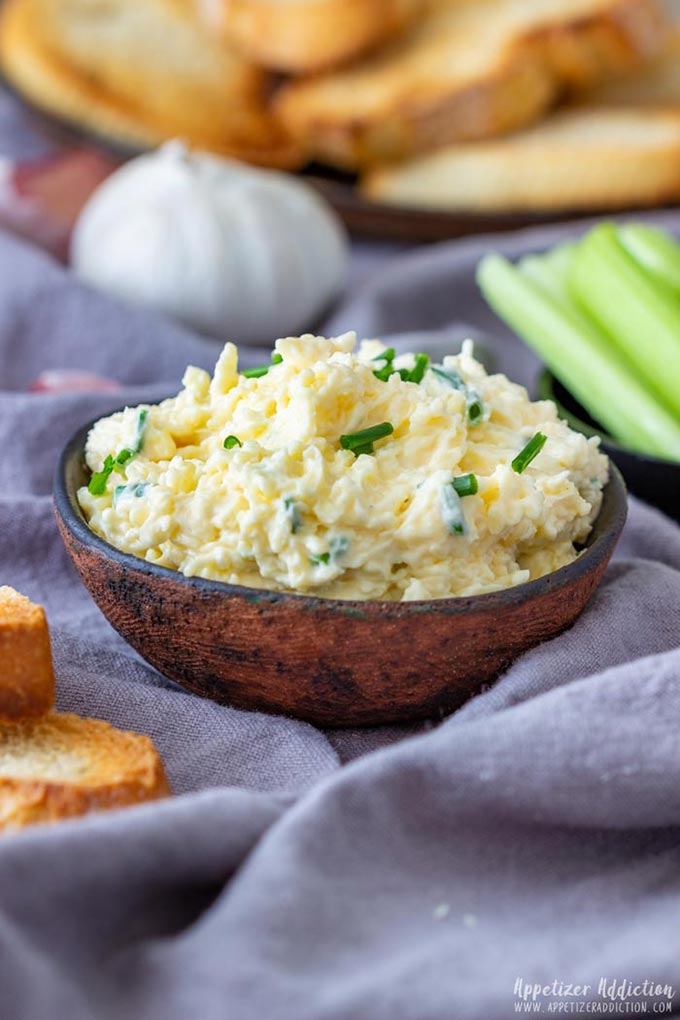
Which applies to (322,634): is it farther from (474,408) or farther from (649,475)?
(649,475)

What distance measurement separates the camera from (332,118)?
15.3 ft

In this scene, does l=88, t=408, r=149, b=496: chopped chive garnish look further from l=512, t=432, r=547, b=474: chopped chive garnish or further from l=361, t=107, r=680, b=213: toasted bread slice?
l=361, t=107, r=680, b=213: toasted bread slice

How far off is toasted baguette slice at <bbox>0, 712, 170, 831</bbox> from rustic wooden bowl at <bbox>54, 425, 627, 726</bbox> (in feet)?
0.55

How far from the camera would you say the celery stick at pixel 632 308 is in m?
3.00

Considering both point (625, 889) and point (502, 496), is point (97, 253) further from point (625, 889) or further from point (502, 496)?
point (625, 889)

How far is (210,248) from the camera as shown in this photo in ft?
12.3

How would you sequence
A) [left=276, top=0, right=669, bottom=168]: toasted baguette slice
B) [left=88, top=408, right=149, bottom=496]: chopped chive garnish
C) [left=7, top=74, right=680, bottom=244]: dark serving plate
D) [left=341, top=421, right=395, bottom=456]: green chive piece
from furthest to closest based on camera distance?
1. [left=276, top=0, right=669, bottom=168]: toasted baguette slice
2. [left=7, top=74, right=680, bottom=244]: dark serving plate
3. [left=88, top=408, right=149, bottom=496]: chopped chive garnish
4. [left=341, top=421, right=395, bottom=456]: green chive piece

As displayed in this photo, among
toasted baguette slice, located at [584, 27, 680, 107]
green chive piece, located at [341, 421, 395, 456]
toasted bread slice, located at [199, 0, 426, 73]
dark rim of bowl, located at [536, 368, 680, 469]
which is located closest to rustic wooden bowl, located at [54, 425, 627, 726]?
green chive piece, located at [341, 421, 395, 456]

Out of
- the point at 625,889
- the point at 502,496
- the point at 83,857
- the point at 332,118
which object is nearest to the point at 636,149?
the point at 332,118

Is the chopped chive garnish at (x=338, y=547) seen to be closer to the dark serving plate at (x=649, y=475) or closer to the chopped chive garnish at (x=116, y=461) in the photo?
the chopped chive garnish at (x=116, y=461)

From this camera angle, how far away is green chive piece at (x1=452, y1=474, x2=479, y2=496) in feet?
5.97

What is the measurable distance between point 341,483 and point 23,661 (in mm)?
534

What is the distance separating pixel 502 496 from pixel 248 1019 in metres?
0.80

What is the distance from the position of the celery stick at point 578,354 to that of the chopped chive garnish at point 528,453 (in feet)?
3.10
